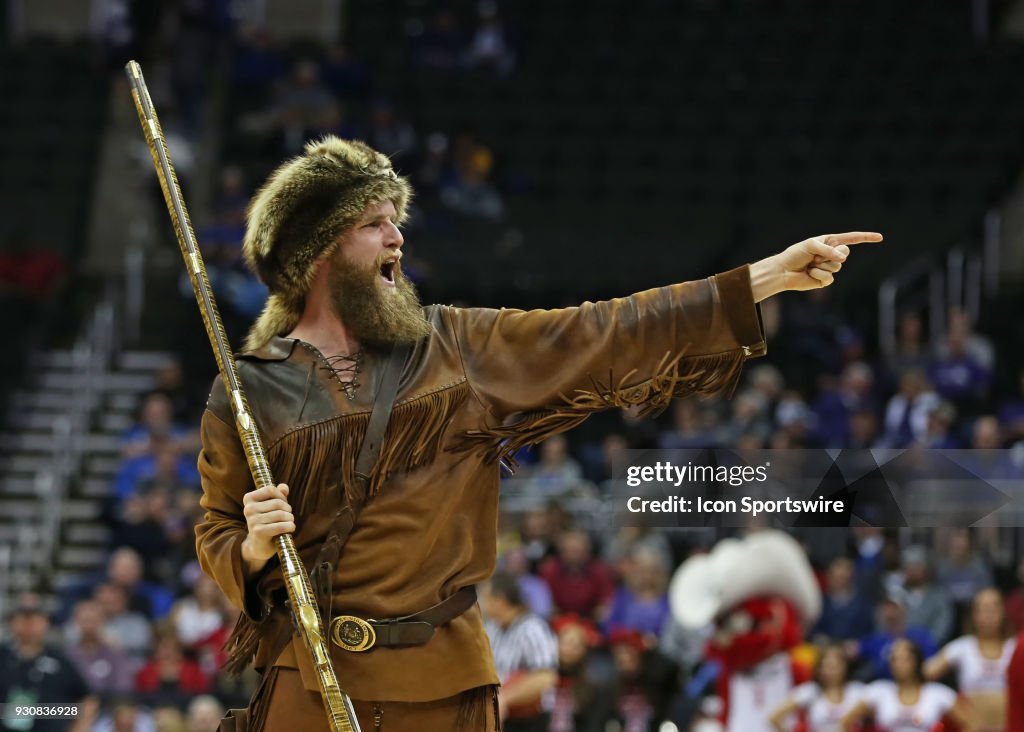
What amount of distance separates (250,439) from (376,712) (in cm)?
67

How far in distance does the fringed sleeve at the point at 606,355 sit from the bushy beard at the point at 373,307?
0.14 m

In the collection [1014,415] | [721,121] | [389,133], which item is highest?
[721,121]

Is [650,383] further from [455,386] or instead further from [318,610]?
[318,610]

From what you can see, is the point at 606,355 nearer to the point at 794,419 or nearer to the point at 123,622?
the point at 123,622

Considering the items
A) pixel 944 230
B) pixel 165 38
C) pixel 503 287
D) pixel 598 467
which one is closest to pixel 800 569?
pixel 598 467

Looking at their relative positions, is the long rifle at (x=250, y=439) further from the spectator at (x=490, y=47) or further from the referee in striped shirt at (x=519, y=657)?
the spectator at (x=490, y=47)

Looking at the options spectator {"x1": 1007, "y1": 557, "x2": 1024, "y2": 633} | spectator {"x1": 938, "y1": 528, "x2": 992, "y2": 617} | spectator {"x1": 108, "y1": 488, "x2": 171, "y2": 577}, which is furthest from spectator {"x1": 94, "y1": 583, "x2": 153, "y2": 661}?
spectator {"x1": 1007, "y1": 557, "x2": 1024, "y2": 633}

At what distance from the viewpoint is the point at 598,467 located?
1241 centimetres

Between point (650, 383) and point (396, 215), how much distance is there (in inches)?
30.5

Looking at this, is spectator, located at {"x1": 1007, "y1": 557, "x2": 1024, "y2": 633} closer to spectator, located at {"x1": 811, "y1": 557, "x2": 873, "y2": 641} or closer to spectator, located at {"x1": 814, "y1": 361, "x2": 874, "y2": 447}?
spectator, located at {"x1": 811, "y1": 557, "x2": 873, "y2": 641}

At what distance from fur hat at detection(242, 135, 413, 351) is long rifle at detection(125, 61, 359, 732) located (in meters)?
0.17

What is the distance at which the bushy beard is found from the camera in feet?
12.6

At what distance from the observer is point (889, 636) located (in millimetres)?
9930

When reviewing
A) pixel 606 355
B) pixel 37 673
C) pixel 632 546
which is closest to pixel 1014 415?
pixel 632 546
